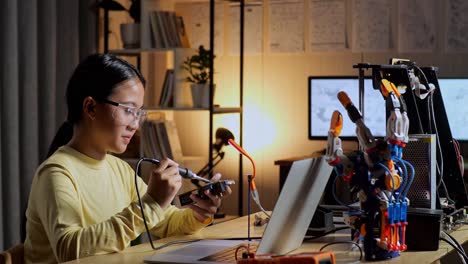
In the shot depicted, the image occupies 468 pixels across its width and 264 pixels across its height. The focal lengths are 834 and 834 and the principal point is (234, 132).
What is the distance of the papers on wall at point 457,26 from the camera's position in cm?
430

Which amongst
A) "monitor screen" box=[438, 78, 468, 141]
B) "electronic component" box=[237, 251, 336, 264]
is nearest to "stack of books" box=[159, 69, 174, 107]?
"monitor screen" box=[438, 78, 468, 141]

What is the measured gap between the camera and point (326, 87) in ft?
14.7

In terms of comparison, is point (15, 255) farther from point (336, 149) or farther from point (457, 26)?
point (457, 26)

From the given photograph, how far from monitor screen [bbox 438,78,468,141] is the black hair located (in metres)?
2.52

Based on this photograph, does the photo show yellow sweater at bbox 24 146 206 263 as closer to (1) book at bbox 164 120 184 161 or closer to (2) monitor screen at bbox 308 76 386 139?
(1) book at bbox 164 120 184 161

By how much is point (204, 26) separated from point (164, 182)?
3.01 meters

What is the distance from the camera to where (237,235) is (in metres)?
2.04

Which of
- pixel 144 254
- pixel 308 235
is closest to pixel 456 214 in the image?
pixel 308 235

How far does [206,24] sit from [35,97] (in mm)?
1220

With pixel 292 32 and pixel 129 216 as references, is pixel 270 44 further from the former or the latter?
pixel 129 216

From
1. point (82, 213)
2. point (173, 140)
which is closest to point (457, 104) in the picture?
point (173, 140)

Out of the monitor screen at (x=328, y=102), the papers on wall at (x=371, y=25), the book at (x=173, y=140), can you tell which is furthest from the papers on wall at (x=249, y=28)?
the book at (x=173, y=140)

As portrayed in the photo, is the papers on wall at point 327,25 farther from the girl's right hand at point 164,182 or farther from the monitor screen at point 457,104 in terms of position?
the girl's right hand at point 164,182

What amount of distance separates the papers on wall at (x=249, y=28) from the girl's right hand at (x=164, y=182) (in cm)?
292
